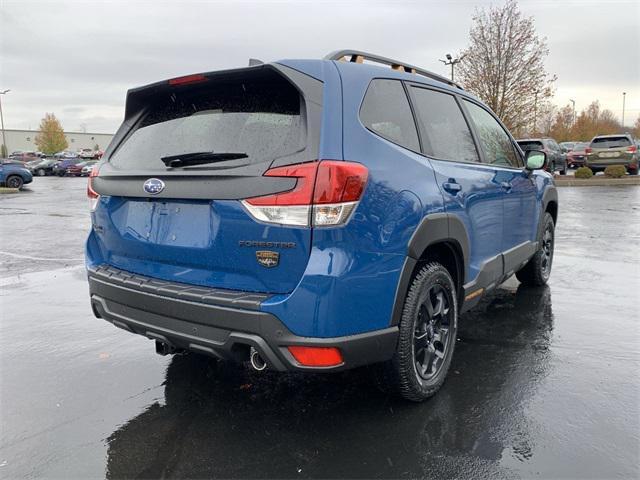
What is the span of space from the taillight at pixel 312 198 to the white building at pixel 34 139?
121 meters

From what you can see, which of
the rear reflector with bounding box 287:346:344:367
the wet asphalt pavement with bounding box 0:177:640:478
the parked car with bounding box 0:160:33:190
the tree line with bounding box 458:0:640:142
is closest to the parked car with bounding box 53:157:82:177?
the parked car with bounding box 0:160:33:190

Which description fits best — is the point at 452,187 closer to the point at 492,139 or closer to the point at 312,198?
the point at 312,198

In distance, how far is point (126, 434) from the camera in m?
2.94

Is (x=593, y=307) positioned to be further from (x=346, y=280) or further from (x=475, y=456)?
(x=346, y=280)

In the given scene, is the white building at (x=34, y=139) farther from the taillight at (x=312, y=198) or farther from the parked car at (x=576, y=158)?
the taillight at (x=312, y=198)

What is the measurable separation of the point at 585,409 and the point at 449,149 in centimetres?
183

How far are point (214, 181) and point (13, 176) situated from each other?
28008mm

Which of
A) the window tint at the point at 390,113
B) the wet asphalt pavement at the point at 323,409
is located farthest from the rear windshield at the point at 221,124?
the wet asphalt pavement at the point at 323,409

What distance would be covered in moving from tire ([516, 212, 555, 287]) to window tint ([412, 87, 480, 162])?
2.19 metres

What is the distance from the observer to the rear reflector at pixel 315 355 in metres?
2.49

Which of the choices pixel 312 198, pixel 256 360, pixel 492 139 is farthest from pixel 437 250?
pixel 492 139

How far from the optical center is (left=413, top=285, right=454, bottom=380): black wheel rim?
3162 mm

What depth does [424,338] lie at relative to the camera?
10.5 ft

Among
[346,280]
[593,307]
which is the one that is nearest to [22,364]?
[346,280]
